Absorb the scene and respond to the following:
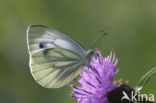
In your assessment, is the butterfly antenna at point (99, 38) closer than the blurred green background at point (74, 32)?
Yes

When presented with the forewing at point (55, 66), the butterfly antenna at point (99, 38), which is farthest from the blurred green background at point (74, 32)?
the forewing at point (55, 66)

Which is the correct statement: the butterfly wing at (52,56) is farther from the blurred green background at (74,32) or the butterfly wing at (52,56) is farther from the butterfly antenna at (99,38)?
the blurred green background at (74,32)

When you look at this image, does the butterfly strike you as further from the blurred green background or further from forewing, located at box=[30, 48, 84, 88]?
the blurred green background

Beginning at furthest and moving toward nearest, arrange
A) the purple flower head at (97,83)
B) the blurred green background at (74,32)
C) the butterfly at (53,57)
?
1. the blurred green background at (74,32)
2. the butterfly at (53,57)
3. the purple flower head at (97,83)

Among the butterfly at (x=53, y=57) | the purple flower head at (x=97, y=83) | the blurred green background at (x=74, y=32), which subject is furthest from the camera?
the blurred green background at (x=74, y=32)

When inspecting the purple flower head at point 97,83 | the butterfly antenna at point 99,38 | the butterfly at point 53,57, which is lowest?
the purple flower head at point 97,83

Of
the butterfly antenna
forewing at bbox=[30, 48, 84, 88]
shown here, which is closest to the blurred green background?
the butterfly antenna

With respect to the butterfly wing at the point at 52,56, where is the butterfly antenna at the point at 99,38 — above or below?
above

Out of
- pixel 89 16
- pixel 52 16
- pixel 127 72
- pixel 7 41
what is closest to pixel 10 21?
pixel 7 41
